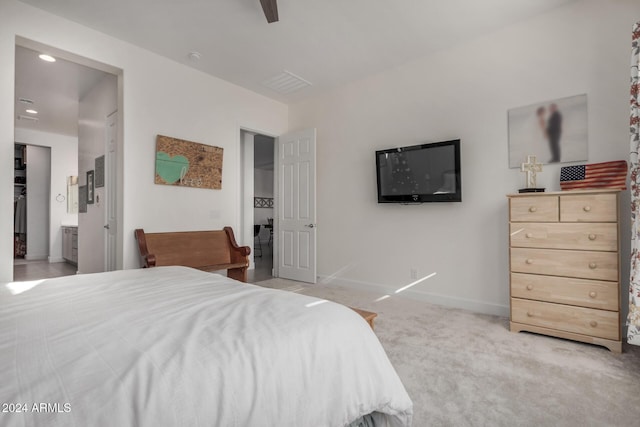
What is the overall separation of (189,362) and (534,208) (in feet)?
9.32

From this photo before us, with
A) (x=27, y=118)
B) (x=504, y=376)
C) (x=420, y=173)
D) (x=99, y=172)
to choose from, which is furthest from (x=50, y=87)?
(x=504, y=376)

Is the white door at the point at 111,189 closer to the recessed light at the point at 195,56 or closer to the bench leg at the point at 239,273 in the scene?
the recessed light at the point at 195,56

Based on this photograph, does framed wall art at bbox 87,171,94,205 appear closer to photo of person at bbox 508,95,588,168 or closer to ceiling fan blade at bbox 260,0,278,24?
ceiling fan blade at bbox 260,0,278,24

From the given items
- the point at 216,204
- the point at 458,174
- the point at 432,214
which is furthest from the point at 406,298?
the point at 216,204

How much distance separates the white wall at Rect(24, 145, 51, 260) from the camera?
22.2ft

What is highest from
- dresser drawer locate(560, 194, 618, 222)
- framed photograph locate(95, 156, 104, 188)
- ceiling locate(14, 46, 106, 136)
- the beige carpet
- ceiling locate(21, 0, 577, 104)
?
ceiling locate(21, 0, 577, 104)

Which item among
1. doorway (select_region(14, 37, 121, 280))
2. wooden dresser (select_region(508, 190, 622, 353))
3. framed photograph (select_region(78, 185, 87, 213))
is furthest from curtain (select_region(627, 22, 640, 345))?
framed photograph (select_region(78, 185, 87, 213))

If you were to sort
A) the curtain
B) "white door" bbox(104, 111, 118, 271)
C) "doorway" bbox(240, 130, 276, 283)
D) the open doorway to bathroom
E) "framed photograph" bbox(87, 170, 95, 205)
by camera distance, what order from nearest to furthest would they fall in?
1. the curtain
2. "white door" bbox(104, 111, 118, 271)
3. "framed photograph" bbox(87, 170, 95, 205)
4. "doorway" bbox(240, 130, 276, 283)
5. the open doorway to bathroom

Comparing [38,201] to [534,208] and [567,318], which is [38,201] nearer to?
[534,208]

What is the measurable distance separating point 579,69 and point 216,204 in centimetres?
412

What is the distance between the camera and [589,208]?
7.69ft

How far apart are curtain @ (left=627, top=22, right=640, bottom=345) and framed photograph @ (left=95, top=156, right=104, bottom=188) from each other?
547 cm

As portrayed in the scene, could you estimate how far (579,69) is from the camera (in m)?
2.73

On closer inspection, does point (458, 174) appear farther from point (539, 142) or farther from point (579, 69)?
point (579, 69)
